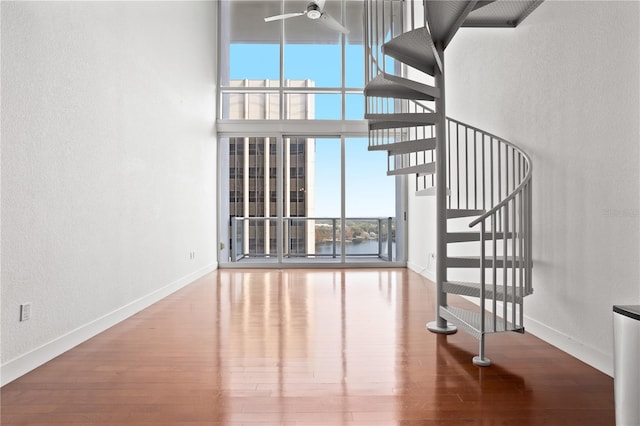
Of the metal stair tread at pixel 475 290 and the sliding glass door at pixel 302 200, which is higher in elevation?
the sliding glass door at pixel 302 200

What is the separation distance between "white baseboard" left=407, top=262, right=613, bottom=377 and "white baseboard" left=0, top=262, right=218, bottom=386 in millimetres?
3647

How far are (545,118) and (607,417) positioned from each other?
7.07ft

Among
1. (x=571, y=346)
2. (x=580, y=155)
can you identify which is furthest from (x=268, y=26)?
(x=571, y=346)

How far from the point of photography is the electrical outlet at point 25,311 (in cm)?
230

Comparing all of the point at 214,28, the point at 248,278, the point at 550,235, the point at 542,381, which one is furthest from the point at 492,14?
the point at 214,28

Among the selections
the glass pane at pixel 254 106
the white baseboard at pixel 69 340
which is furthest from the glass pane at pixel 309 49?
the white baseboard at pixel 69 340

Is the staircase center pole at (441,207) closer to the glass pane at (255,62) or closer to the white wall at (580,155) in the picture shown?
the white wall at (580,155)

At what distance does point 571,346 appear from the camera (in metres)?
2.71

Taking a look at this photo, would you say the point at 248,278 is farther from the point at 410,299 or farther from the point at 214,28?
the point at 214,28

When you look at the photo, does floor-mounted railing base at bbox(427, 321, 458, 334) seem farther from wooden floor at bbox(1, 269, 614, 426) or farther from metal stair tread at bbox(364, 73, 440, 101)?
metal stair tread at bbox(364, 73, 440, 101)

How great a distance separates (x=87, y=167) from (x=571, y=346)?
153 inches

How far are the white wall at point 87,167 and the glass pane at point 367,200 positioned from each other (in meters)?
3.11

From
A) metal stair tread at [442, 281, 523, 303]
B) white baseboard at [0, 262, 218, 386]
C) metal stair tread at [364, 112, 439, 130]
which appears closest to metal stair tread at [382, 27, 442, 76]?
metal stair tread at [364, 112, 439, 130]

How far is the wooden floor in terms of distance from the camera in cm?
190
